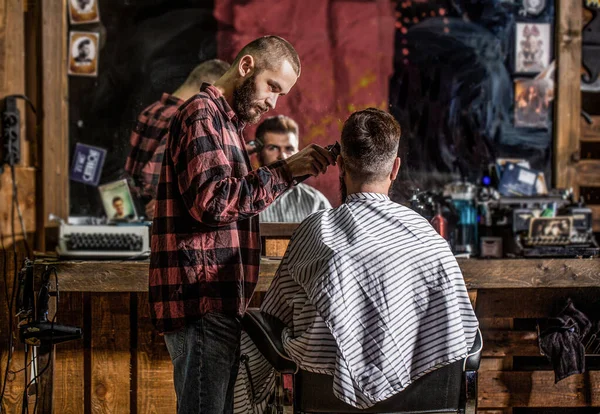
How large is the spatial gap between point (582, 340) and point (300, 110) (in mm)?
1772

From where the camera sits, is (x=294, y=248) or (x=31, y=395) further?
(x=31, y=395)

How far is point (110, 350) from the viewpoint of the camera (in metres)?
2.93

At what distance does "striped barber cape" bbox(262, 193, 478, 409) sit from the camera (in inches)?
66.0

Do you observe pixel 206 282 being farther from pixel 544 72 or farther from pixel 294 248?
pixel 544 72

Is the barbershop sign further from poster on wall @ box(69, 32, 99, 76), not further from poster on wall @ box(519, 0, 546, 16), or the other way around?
poster on wall @ box(519, 0, 546, 16)

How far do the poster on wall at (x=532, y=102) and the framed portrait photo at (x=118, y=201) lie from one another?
6.96 ft

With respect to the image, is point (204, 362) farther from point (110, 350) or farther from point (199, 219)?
point (110, 350)

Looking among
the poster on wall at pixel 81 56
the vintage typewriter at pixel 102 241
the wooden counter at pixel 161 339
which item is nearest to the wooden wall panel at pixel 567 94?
the wooden counter at pixel 161 339

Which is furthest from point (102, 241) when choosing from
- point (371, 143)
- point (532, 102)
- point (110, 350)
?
point (532, 102)

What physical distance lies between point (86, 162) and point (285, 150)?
103 centimetres

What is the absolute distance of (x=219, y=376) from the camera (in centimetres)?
187

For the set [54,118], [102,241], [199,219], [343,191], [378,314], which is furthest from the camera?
[54,118]

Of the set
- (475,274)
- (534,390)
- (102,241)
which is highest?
(102,241)

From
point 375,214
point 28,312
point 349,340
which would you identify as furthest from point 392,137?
point 28,312
